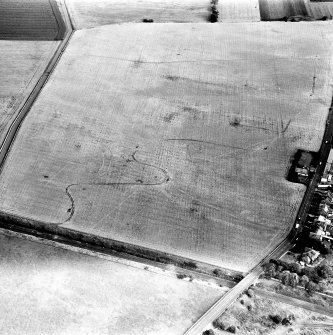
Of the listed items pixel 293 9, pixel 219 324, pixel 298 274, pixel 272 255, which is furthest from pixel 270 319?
pixel 293 9

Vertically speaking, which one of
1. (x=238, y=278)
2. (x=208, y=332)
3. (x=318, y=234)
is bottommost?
(x=208, y=332)

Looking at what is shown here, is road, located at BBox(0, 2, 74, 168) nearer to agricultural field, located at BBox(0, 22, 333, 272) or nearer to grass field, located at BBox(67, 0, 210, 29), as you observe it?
agricultural field, located at BBox(0, 22, 333, 272)

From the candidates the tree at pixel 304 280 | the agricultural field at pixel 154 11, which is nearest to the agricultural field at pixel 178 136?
the agricultural field at pixel 154 11

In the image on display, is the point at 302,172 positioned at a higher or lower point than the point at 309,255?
higher

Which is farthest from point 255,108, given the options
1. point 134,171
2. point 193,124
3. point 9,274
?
point 9,274

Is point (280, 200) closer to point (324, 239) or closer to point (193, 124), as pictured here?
point (324, 239)

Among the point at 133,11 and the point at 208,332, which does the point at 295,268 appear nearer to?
the point at 208,332
